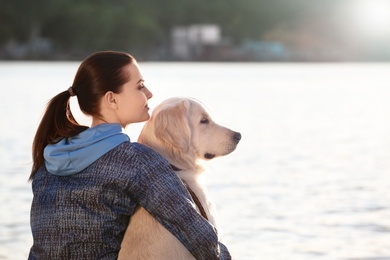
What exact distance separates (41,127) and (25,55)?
93.5m

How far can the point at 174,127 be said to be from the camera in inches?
135

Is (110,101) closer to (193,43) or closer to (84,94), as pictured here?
(84,94)

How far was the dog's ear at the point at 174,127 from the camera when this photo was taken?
11.1ft

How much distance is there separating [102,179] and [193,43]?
102934 millimetres

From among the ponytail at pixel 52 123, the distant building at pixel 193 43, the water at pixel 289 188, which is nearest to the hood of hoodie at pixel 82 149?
the ponytail at pixel 52 123

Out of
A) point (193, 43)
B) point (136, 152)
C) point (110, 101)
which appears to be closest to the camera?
point (136, 152)

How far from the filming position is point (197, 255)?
3021mm

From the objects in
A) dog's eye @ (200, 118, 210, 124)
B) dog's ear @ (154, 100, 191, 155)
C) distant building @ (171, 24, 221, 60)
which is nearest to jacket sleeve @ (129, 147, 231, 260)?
dog's ear @ (154, 100, 191, 155)

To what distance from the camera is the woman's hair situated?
3084 mm

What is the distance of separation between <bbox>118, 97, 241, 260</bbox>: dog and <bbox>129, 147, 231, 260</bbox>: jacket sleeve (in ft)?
0.21

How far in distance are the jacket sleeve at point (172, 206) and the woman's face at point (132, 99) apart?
0.26m

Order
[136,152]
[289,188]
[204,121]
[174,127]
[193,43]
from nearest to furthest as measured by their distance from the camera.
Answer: [136,152]
[174,127]
[204,121]
[289,188]
[193,43]

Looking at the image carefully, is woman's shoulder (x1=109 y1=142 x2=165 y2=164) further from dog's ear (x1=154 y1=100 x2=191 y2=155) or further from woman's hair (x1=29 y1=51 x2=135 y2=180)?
dog's ear (x1=154 y1=100 x2=191 y2=155)

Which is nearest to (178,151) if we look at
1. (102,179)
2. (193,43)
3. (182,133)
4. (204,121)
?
(182,133)
